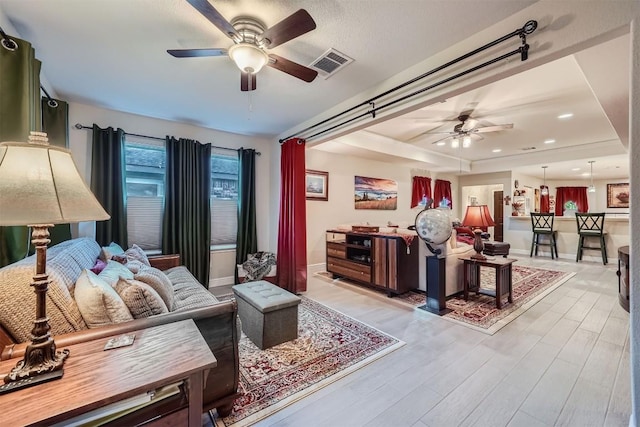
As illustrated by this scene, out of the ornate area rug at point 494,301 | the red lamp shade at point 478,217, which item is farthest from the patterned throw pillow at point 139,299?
the red lamp shade at point 478,217

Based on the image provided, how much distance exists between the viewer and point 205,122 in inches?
151

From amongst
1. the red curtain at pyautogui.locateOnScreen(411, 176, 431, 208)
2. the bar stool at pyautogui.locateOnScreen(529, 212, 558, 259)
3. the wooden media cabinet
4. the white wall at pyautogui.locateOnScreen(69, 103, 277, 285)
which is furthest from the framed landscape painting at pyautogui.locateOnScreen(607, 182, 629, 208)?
the white wall at pyautogui.locateOnScreen(69, 103, 277, 285)

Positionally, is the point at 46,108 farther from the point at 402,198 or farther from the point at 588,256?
the point at 588,256

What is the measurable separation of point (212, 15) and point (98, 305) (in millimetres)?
1651

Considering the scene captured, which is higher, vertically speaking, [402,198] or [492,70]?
[492,70]

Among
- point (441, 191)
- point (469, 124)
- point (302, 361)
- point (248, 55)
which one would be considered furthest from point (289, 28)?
point (441, 191)

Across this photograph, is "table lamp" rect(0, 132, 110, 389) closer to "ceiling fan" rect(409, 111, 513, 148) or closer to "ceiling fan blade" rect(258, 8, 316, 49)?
"ceiling fan blade" rect(258, 8, 316, 49)

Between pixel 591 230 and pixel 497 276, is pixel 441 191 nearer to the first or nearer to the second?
pixel 591 230

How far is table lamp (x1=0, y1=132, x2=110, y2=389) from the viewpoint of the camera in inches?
34.1

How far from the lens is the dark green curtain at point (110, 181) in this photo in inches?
127

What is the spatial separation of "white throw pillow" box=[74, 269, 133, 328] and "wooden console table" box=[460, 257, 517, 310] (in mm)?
3512

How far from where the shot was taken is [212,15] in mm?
1505

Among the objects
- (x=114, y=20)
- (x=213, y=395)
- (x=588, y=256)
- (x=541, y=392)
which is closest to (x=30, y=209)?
(x=213, y=395)

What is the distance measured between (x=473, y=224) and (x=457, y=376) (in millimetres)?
1892
